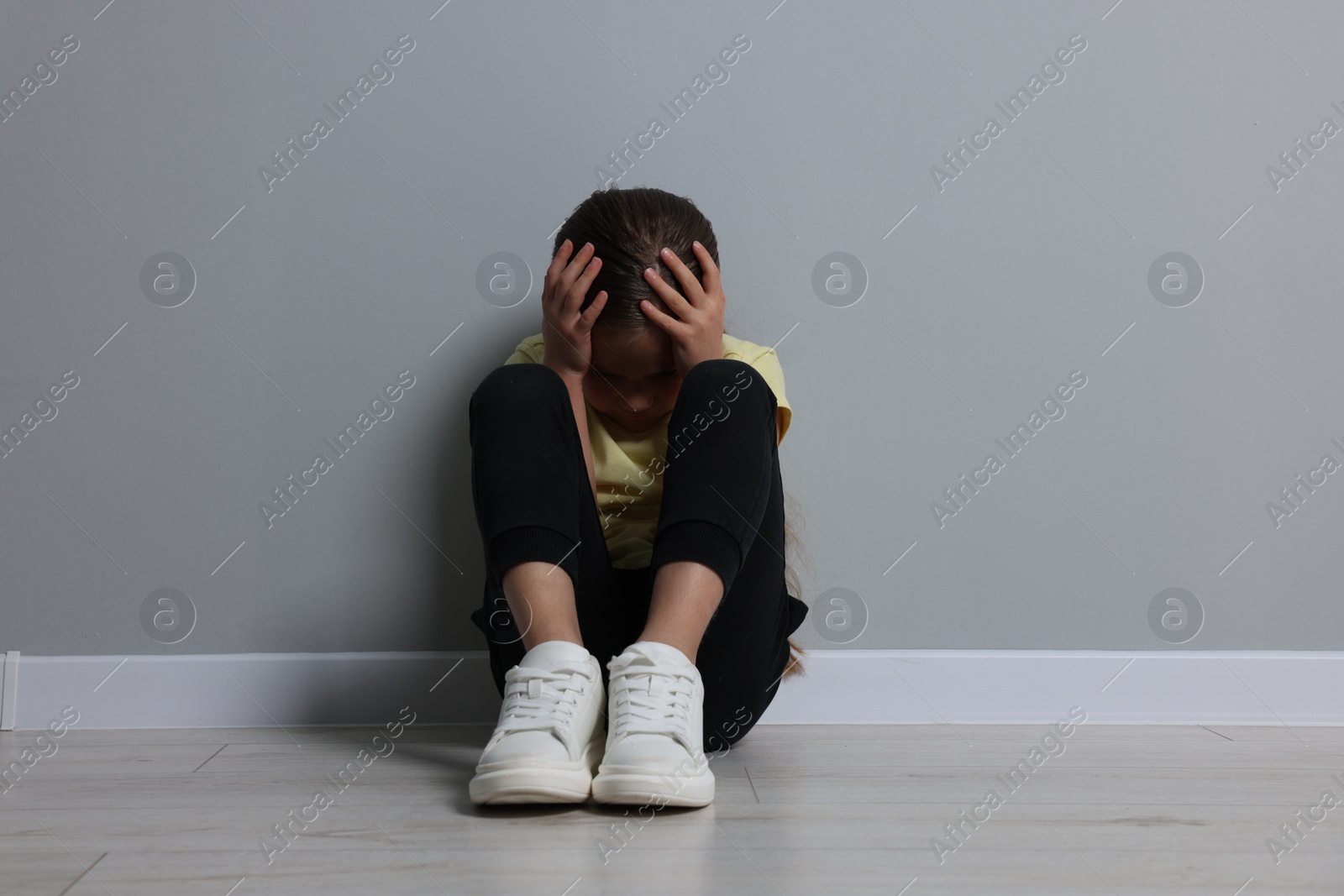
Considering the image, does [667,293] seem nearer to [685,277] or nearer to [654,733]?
[685,277]

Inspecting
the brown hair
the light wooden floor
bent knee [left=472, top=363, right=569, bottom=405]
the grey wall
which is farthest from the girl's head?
the light wooden floor

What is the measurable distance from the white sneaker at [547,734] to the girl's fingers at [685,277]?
364 mm

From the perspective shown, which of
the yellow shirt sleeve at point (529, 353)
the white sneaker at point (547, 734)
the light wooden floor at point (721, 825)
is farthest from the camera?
the yellow shirt sleeve at point (529, 353)

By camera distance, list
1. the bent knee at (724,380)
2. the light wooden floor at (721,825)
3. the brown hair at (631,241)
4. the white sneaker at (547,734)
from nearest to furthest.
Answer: the light wooden floor at (721,825) → the white sneaker at (547,734) → the bent knee at (724,380) → the brown hair at (631,241)

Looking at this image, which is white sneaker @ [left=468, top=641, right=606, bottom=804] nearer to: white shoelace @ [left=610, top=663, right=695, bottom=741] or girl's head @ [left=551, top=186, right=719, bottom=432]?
white shoelace @ [left=610, top=663, right=695, bottom=741]

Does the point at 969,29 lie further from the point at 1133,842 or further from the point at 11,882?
the point at 11,882

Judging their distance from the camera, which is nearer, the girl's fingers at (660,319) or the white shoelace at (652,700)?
the white shoelace at (652,700)

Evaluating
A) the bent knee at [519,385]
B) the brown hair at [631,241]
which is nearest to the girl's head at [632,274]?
the brown hair at [631,241]

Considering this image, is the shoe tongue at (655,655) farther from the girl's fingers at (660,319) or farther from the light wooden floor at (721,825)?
the girl's fingers at (660,319)

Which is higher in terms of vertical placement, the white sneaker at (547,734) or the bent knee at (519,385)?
the bent knee at (519,385)

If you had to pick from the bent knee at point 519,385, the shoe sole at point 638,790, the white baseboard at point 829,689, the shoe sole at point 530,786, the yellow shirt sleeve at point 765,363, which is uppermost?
the bent knee at point 519,385

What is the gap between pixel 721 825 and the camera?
723 mm

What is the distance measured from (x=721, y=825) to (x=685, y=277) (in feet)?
1.66

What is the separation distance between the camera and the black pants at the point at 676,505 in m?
0.80
